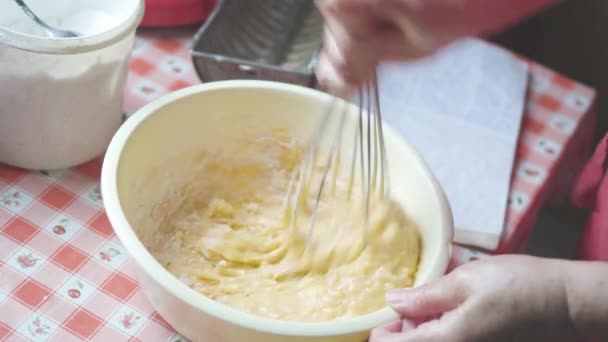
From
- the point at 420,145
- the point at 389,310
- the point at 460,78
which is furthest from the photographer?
the point at 460,78

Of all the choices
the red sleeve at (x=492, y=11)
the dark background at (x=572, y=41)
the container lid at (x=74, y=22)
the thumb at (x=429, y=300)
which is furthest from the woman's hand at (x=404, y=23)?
the dark background at (x=572, y=41)

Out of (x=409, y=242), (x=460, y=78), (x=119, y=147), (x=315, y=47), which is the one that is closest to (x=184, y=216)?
(x=119, y=147)

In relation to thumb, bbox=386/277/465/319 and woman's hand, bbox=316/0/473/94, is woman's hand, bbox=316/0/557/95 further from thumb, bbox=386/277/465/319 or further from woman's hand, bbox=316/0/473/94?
→ thumb, bbox=386/277/465/319

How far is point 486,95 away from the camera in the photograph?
1076mm

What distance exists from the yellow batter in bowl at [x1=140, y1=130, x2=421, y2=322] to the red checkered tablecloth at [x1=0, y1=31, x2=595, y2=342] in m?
0.06

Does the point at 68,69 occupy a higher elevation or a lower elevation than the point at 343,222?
higher

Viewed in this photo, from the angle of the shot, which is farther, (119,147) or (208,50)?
(208,50)

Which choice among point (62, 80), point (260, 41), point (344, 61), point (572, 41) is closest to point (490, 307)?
point (344, 61)

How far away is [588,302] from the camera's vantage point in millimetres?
619

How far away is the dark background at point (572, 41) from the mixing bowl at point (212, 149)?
94cm

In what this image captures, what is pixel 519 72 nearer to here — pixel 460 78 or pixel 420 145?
pixel 460 78

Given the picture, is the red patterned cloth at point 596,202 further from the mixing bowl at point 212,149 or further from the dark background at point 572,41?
the dark background at point 572,41

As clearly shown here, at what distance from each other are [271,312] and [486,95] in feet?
1.84

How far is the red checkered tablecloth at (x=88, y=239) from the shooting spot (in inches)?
28.0
